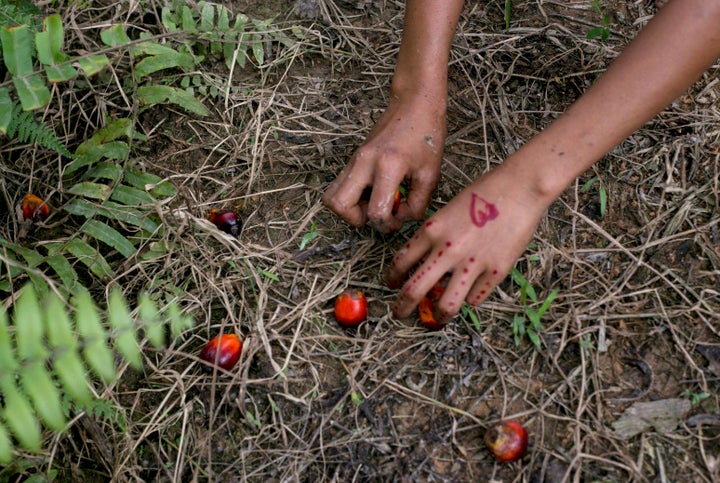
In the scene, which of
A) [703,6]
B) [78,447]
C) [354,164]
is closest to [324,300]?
[354,164]

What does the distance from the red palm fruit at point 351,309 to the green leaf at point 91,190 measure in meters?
1.23

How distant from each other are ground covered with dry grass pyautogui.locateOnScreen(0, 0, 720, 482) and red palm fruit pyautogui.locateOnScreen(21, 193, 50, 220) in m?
0.09

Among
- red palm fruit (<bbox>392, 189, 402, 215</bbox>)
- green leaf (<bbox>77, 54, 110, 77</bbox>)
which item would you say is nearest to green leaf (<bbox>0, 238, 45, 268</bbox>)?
green leaf (<bbox>77, 54, 110, 77</bbox>)

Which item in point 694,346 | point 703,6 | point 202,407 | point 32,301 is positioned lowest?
point 694,346

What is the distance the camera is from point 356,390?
8.25ft

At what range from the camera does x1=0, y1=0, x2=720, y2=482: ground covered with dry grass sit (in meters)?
2.40

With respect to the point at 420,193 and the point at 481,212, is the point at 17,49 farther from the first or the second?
the point at 481,212

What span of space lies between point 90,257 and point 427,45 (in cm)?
171

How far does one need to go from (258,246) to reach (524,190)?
3.98 ft

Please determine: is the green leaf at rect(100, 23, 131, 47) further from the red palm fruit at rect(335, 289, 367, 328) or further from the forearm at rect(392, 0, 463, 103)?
the red palm fruit at rect(335, 289, 367, 328)

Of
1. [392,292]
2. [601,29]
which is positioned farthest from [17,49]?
[601,29]

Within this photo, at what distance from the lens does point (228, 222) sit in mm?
2904

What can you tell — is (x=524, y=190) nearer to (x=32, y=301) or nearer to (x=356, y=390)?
(x=356, y=390)

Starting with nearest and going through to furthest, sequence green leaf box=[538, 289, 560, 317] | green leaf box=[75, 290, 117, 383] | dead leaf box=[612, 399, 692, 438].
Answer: green leaf box=[75, 290, 117, 383] < dead leaf box=[612, 399, 692, 438] < green leaf box=[538, 289, 560, 317]
